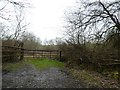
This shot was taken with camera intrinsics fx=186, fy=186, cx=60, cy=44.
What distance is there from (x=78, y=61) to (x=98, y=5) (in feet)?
17.7

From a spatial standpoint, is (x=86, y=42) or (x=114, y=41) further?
Answer: (x=86, y=42)

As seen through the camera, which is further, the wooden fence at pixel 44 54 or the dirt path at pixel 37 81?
the wooden fence at pixel 44 54

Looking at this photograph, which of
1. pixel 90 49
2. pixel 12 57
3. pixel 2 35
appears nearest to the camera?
Answer: pixel 90 49

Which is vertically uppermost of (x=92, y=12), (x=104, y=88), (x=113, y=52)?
(x=92, y=12)

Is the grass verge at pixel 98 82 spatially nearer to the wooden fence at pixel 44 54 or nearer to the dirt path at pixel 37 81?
the dirt path at pixel 37 81

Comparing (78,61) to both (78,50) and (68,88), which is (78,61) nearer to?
(78,50)

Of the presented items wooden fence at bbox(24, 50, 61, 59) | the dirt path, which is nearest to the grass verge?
the dirt path

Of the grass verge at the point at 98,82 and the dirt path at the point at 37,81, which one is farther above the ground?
the dirt path at the point at 37,81

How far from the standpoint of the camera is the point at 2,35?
17.5 meters

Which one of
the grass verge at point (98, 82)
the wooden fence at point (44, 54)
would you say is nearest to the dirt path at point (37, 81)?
the grass verge at point (98, 82)

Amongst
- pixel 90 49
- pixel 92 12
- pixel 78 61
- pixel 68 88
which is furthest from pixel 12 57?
pixel 68 88

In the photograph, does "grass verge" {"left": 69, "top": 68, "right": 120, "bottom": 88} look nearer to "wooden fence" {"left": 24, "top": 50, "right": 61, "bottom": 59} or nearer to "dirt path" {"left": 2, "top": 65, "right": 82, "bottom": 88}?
"dirt path" {"left": 2, "top": 65, "right": 82, "bottom": 88}

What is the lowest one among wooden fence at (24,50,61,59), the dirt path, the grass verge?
the grass verge

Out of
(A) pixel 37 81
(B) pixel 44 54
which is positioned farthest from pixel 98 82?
(B) pixel 44 54
